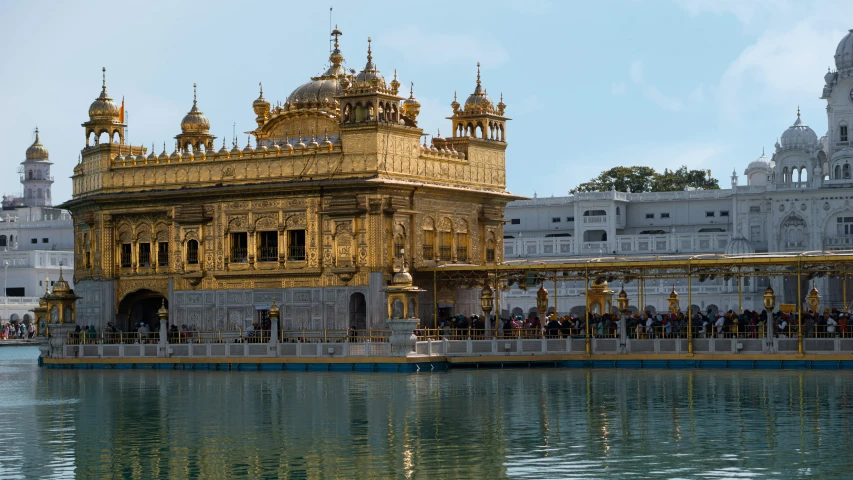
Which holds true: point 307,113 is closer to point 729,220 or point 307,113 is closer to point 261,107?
point 261,107

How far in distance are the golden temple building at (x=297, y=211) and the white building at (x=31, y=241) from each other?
34.9 meters

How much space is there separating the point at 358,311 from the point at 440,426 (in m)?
19.8

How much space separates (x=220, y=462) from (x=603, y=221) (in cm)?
7604

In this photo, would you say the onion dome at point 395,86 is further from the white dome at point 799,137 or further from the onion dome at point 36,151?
the onion dome at point 36,151

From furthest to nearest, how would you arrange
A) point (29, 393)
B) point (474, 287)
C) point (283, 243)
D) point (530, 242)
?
1. point (530, 242)
2. point (474, 287)
3. point (283, 243)
4. point (29, 393)

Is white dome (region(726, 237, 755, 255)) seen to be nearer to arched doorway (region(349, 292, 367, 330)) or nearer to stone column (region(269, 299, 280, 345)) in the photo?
arched doorway (region(349, 292, 367, 330))

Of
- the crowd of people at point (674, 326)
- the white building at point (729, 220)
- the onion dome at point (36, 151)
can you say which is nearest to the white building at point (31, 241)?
the onion dome at point (36, 151)

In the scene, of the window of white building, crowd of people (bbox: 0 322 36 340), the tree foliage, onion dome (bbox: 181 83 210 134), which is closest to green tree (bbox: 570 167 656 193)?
the tree foliage

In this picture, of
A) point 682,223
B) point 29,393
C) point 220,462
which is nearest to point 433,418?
point 220,462

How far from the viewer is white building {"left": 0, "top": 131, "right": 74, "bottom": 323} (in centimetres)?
10494

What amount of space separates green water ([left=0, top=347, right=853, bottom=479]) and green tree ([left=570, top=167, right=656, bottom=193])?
2834 inches

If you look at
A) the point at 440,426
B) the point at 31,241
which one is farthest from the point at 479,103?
the point at 31,241

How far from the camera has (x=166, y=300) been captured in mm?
52531

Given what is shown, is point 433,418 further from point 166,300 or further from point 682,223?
point 682,223
